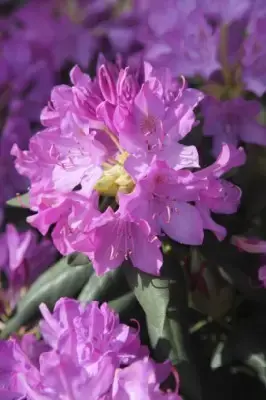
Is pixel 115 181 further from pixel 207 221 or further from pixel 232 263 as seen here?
pixel 232 263

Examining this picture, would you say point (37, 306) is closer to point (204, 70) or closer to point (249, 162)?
point (249, 162)

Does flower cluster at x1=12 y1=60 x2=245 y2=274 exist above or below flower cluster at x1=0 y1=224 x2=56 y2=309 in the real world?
above

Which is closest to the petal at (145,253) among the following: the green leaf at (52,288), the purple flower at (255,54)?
the green leaf at (52,288)

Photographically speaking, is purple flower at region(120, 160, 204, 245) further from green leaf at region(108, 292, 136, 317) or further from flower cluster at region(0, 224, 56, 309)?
flower cluster at region(0, 224, 56, 309)

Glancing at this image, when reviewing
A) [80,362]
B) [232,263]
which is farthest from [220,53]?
[80,362]

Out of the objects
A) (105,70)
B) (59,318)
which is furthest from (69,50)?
(59,318)

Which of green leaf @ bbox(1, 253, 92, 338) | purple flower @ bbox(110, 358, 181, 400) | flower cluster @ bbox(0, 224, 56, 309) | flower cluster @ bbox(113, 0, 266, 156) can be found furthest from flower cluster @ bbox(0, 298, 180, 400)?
flower cluster @ bbox(113, 0, 266, 156)

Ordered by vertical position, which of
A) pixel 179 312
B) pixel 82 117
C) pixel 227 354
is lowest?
pixel 227 354
